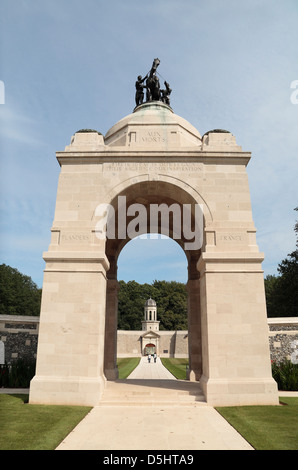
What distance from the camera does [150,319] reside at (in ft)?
Answer: 198

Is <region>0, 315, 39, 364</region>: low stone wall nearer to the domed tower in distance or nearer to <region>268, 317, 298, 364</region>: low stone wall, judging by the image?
<region>268, 317, 298, 364</region>: low stone wall

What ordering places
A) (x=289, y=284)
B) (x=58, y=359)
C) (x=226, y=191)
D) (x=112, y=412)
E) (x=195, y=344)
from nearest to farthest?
1. (x=112, y=412)
2. (x=58, y=359)
3. (x=226, y=191)
4. (x=195, y=344)
5. (x=289, y=284)

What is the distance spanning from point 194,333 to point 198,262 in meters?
4.68

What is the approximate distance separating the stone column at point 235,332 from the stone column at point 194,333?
159 inches

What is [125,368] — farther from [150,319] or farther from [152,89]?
[150,319]

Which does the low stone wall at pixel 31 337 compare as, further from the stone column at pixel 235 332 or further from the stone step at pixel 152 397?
the stone step at pixel 152 397

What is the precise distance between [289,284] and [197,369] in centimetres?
2011

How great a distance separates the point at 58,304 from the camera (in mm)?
10281

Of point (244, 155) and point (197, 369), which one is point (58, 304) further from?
point (244, 155)

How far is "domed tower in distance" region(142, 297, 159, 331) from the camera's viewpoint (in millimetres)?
59031

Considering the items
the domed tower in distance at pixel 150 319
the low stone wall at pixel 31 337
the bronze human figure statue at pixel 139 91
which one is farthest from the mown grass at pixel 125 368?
the domed tower in distance at pixel 150 319

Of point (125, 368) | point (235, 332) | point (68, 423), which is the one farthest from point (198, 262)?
point (125, 368)

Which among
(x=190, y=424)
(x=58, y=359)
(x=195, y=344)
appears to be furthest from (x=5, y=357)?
(x=190, y=424)

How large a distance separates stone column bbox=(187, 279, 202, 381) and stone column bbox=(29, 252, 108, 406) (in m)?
5.58
